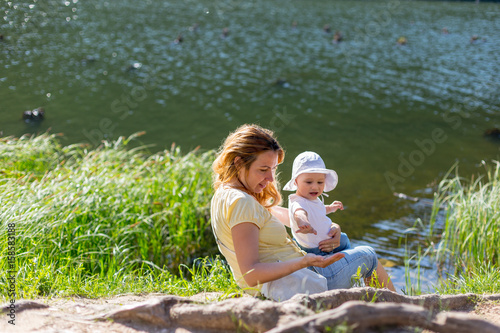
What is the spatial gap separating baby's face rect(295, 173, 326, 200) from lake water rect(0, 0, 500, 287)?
2.96m

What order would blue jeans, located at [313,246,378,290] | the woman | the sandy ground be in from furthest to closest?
blue jeans, located at [313,246,378,290], the woman, the sandy ground

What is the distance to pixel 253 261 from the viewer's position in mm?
3180

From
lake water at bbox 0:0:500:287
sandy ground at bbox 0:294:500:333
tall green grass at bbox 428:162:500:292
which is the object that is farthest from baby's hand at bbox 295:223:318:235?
lake water at bbox 0:0:500:287

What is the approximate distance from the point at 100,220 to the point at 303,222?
275 centimetres

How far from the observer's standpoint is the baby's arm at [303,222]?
11.2 ft

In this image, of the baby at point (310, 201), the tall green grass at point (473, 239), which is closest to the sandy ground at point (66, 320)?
the baby at point (310, 201)

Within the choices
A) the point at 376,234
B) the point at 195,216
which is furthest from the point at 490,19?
the point at 195,216

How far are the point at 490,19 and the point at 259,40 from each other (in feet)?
46.2

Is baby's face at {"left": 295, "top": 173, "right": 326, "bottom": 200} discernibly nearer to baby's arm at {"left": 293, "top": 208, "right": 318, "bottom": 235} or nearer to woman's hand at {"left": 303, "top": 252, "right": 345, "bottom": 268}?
baby's arm at {"left": 293, "top": 208, "right": 318, "bottom": 235}

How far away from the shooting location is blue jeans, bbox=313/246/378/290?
3.55m

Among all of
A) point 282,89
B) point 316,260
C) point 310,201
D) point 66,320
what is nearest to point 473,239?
point 310,201

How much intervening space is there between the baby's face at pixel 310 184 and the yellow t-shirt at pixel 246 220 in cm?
42

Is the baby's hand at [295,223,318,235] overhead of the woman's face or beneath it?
beneath

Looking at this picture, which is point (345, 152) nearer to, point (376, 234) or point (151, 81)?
A: point (376, 234)
